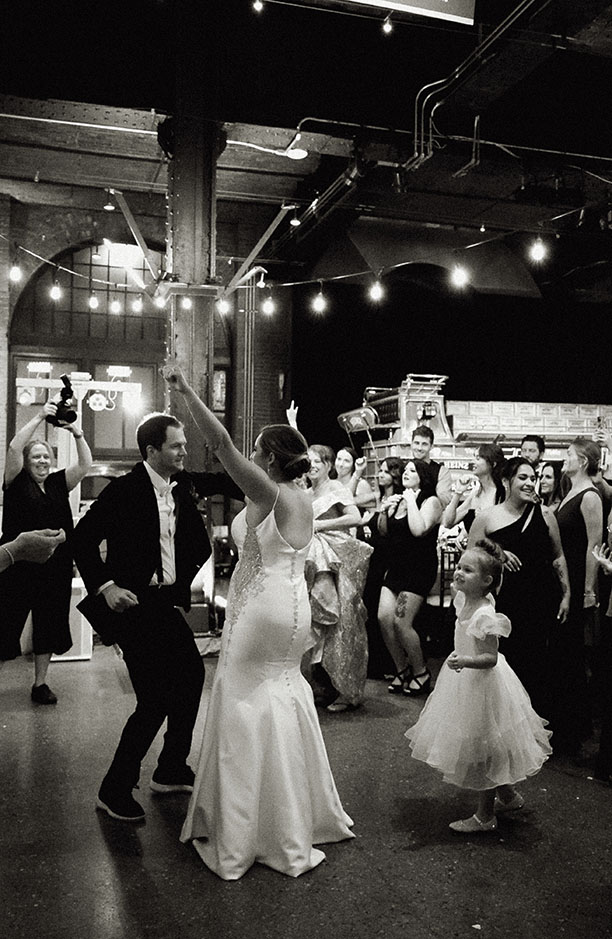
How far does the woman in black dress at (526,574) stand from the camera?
4375 mm

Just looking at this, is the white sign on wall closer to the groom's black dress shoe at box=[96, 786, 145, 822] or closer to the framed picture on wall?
the groom's black dress shoe at box=[96, 786, 145, 822]

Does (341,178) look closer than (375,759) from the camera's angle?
No

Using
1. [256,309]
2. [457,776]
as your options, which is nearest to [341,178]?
[256,309]

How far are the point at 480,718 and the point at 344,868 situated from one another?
0.80 m

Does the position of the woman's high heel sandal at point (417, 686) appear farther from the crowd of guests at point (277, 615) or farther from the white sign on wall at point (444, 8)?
the white sign on wall at point (444, 8)

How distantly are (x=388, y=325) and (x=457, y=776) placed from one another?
41.0 ft

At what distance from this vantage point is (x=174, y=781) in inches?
152

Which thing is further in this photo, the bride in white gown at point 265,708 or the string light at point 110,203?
the string light at point 110,203

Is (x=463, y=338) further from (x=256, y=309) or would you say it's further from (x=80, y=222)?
(x=80, y=222)

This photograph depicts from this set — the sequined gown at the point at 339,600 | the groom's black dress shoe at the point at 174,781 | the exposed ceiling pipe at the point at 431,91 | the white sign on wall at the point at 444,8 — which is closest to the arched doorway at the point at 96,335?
the exposed ceiling pipe at the point at 431,91

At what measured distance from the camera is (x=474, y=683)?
11.2 feet

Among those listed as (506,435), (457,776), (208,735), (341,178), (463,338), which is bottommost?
(457,776)

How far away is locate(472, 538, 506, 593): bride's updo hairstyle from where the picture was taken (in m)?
3.58

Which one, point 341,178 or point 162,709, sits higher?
point 341,178
